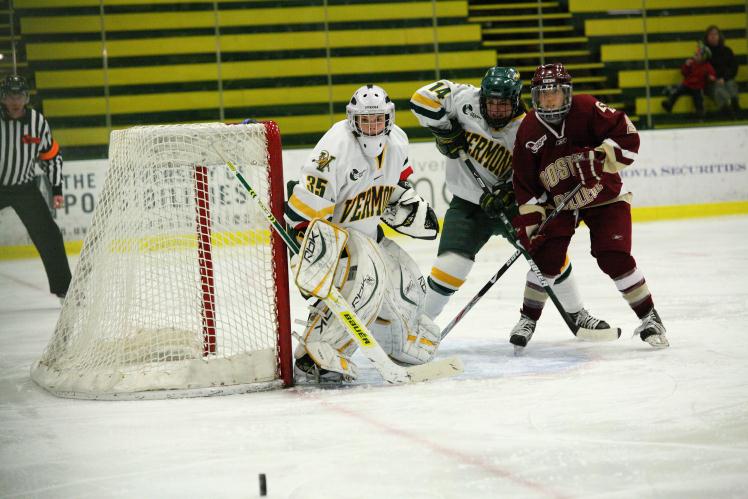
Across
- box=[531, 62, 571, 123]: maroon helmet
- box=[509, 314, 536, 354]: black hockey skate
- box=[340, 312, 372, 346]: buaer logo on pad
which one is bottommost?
box=[509, 314, 536, 354]: black hockey skate

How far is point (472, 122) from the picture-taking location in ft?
12.2

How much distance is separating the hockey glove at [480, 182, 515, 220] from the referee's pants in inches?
102

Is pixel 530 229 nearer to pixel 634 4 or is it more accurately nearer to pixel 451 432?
pixel 451 432

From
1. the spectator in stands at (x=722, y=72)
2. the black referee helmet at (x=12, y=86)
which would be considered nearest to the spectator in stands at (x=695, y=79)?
the spectator in stands at (x=722, y=72)

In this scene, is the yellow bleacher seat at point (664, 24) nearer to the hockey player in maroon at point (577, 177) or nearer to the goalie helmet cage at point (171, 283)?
the hockey player in maroon at point (577, 177)

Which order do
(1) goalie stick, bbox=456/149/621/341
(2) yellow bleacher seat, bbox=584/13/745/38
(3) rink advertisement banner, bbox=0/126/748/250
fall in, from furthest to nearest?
(2) yellow bleacher seat, bbox=584/13/745/38 < (3) rink advertisement banner, bbox=0/126/748/250 < (1) goalie stick, bbox=456/149/621/341

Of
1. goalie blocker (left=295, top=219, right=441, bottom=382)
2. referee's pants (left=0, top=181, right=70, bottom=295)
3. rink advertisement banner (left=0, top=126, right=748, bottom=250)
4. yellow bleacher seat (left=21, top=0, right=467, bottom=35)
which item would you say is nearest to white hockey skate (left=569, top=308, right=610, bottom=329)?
goalie blocker (left=295, top=219, right=441, bottom=382)

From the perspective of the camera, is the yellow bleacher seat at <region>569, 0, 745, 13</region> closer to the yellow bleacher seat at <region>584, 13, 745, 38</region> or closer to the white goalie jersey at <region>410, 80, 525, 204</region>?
the yellow bleacher seat at <region>584, 13, 745, 38</region>

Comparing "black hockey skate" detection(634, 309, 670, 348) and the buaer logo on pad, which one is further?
"black hockey skate" detection(634, 309, 670, 348)

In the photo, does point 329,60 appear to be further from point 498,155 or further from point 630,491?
point 630,491

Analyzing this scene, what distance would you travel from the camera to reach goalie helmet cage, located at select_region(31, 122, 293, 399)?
310 cm

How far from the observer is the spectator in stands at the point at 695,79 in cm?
955

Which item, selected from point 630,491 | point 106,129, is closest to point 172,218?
point 630,491

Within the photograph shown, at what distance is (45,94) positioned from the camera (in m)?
9.27
